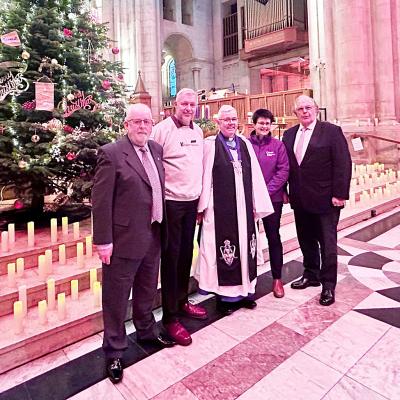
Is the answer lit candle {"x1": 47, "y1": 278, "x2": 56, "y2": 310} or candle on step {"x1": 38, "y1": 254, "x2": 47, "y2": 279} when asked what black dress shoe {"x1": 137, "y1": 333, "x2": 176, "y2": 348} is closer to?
lit candle {"x1": 47, "y1": 278, "x2": 56, "y2": 310}

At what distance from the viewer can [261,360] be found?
2.18 meters

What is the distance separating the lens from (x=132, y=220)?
1965 mm

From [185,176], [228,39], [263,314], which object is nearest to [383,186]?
[263,314]

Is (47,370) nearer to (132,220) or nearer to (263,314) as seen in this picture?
(132,220)

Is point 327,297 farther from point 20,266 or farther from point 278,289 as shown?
point 20,266

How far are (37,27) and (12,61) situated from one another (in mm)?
485

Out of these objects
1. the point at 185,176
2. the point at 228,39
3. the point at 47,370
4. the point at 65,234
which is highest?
the point at 228,39

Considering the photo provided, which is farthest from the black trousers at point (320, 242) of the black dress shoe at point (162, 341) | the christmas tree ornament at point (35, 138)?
the christmas tree ornament at point (35, 138)

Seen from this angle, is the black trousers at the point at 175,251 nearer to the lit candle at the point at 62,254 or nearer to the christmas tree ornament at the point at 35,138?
the lit candle at the point at 62,254

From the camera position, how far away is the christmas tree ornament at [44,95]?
3.47 metres

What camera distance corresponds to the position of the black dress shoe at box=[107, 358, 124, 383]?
2.00 meters

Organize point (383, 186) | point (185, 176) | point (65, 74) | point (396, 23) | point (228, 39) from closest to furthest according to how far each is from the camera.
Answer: point (185, 176), point (65, 74), point (383, 186), point (396, 23), point (228, 39)

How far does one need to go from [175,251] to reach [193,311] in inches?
23.7

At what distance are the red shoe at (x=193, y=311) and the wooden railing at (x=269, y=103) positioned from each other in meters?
8.45
